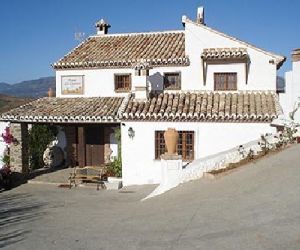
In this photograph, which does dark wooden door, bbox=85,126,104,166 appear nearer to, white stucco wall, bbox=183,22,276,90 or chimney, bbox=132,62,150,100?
chimney, bbox=132,62,150,100

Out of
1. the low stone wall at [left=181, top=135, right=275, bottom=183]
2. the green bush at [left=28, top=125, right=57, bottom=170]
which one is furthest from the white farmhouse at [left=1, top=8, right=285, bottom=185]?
the low stone wall at [left=181, top=135, right=275, bottom=183]

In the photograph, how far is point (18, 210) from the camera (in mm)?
12234

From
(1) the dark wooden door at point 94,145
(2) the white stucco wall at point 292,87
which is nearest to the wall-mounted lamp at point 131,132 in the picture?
(1) the dark wooden door at point 94,145

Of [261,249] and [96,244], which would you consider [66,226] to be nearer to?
[96,244]

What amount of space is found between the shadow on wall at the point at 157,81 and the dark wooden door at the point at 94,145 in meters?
3.49

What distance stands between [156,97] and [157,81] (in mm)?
1641

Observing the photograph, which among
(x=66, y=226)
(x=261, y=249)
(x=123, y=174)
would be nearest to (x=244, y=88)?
(x=123, y=174)

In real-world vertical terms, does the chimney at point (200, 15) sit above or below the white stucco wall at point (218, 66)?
above

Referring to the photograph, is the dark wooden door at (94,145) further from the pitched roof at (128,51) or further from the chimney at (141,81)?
the chimney at (141,81)

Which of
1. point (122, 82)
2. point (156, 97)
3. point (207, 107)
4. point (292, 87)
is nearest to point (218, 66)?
point (207, 107)

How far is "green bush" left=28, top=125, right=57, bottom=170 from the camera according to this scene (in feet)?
67.2

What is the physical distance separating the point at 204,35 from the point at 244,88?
309 centimetres

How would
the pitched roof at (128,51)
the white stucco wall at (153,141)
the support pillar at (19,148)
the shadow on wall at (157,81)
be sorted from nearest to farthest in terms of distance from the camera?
the white stucco wall at (153,141) → the support pillar at (19,148) → the shadow on wall at (157,81) → the pitched roof at (128,51)

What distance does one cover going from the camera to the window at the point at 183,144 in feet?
54.4
